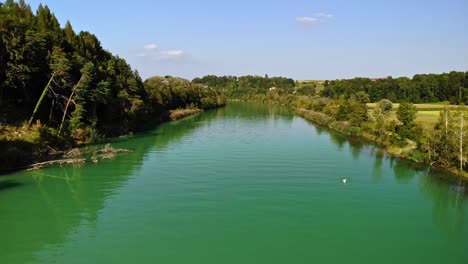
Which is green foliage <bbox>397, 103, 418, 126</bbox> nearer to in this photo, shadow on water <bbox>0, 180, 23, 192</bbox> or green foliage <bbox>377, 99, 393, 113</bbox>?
green foliage <bbox>377, 99, 393, 113</bbox>

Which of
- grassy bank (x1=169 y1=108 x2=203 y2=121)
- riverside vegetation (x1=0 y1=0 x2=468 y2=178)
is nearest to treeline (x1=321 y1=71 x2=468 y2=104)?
grassy bank (x1=169 y1=108 x2=203 y2=121)

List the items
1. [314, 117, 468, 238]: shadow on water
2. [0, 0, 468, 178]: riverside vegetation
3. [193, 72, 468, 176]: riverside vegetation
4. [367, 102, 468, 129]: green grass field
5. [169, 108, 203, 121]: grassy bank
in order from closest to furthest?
[314, 117, 468, 238]: shadow on water < [193, 72, 468, 176]: riverside vegetation < [0, 0, 468, 178]: riverside vegetation < [367, 102, 468, 129]: green grass field < [169, 108, 203, 121]: grassy bank

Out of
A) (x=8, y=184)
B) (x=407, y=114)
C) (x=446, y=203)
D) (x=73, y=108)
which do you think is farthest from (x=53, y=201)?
(x=407, y=114)

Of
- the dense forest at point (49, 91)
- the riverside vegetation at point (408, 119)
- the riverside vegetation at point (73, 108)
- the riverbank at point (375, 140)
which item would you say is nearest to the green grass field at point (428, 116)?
the riverside vegetation at point (408, 119)

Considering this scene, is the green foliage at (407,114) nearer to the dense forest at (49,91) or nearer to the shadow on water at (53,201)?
the shadow on water at (53,201)

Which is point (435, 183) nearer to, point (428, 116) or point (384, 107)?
point (428, 116)

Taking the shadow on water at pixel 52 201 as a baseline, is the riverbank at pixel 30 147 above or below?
above
